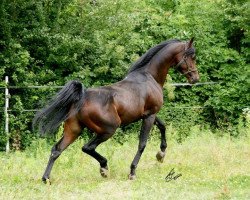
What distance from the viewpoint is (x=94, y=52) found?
17.0 meters

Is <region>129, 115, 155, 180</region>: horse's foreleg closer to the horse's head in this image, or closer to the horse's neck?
the horse's neck

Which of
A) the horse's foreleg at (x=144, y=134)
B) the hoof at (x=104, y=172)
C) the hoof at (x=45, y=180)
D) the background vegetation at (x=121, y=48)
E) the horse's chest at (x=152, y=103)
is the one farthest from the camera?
the background vegetation at (x=121, y=48)

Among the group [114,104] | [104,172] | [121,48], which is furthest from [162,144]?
[121,48]

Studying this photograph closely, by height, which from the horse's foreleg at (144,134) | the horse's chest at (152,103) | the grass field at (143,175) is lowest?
the grass field at (143,175)

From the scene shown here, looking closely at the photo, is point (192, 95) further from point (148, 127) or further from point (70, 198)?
point (70, 198)

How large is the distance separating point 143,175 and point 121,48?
23.2 feet

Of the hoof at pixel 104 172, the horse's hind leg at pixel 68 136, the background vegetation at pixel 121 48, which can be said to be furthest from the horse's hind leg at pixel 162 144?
the background vegetation at pixel 121 48

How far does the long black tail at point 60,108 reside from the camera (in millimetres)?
8672

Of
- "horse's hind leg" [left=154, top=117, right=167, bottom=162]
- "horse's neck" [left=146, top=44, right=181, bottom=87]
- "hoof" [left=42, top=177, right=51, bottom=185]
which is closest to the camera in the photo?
"hoof" [left=42, top=177, right=51, bottom=185]

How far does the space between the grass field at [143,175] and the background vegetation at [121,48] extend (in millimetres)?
3125

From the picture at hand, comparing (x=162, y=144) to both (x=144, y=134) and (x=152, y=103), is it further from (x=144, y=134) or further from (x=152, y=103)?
(x=152, y=103)

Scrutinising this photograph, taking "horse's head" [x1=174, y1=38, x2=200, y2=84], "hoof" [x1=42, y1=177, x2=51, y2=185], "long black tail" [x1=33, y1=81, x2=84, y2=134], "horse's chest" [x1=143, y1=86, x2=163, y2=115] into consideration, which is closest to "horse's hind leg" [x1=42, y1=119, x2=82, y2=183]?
"long black tail" [x1=33, y1=81, x2=84, y2=134]

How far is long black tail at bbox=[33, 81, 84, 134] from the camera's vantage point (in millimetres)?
8672

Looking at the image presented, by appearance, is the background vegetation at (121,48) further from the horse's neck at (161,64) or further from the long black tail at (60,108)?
the long black tail at (60,108)
